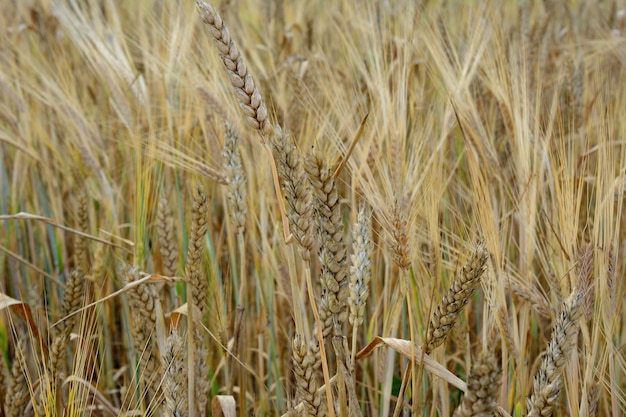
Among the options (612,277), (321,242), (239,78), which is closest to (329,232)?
(321,242)

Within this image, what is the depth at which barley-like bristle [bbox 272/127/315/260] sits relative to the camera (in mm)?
835

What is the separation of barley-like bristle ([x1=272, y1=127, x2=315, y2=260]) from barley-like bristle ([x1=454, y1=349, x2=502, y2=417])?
27cm

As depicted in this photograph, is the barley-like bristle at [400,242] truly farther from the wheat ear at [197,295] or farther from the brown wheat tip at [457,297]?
the wheat ear at [197,295]

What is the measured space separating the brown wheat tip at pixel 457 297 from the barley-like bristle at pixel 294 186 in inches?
8.2

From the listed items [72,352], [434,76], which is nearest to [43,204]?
[72,352]

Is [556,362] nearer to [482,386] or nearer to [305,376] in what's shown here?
[482,386]

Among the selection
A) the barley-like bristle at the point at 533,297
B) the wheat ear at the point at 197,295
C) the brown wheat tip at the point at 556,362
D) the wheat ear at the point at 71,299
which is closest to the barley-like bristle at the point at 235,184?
the wheat ear at the point at 197,295

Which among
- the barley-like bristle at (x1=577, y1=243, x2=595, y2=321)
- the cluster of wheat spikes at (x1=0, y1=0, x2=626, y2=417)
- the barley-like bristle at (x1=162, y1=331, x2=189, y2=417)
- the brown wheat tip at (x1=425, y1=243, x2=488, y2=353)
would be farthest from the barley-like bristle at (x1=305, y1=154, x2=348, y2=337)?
the barley-like bristle at (x1=577, y1=243, x2=595, y2=321)

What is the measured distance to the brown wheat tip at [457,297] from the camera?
86 centimetres

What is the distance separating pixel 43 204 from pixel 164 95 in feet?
1.95

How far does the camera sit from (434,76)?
1.90 m

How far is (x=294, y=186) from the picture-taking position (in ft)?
2.74

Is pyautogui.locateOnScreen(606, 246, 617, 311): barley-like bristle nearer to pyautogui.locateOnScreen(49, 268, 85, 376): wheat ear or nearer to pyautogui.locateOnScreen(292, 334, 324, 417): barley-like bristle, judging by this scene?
pyautogui.locateOnScreen(292, 334, 324, 417): barley-like bristle

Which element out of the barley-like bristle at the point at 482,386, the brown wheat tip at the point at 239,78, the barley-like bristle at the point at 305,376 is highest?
the brown wheat tip at the point at 239,78
